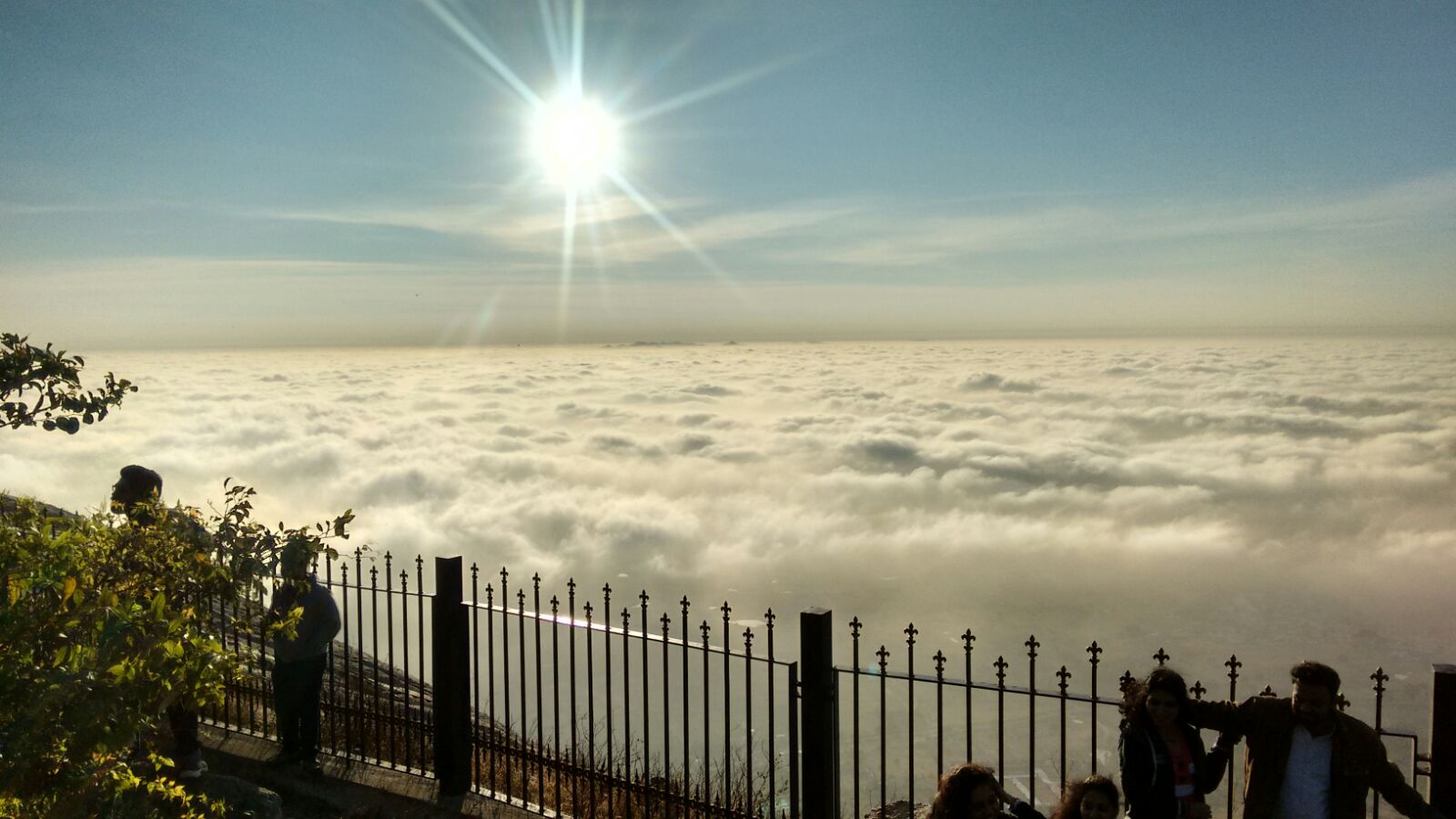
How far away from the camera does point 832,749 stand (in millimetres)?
6008

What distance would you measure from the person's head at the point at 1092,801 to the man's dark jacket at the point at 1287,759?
66cm

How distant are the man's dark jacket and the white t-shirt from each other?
0.08 ft

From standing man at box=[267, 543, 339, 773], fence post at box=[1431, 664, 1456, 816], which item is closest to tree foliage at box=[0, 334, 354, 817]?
standing man at box=[267, 543, 339, 773]

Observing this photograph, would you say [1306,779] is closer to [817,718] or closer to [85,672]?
[817,718]

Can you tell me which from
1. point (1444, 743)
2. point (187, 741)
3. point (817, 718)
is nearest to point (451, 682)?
point (187, 741)

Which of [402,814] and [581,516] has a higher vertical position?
[402,814]

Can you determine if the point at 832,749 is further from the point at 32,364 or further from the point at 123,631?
the point at 32,364

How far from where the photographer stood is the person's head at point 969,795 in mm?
4273

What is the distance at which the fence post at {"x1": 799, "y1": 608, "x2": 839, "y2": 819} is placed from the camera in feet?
19.1

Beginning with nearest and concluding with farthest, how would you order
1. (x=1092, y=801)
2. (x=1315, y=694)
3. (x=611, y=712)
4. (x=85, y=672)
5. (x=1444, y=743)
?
(x=85, y=672)
(x=1092, y=801)
(x=1315, y=694)
(x=1444, y=743)
(x=611, y=712)

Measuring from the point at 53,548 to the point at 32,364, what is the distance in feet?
3.61

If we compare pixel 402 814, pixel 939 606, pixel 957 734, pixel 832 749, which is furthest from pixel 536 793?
pixel 939 606

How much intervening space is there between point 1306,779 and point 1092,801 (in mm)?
1183

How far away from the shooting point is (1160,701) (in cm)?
462
